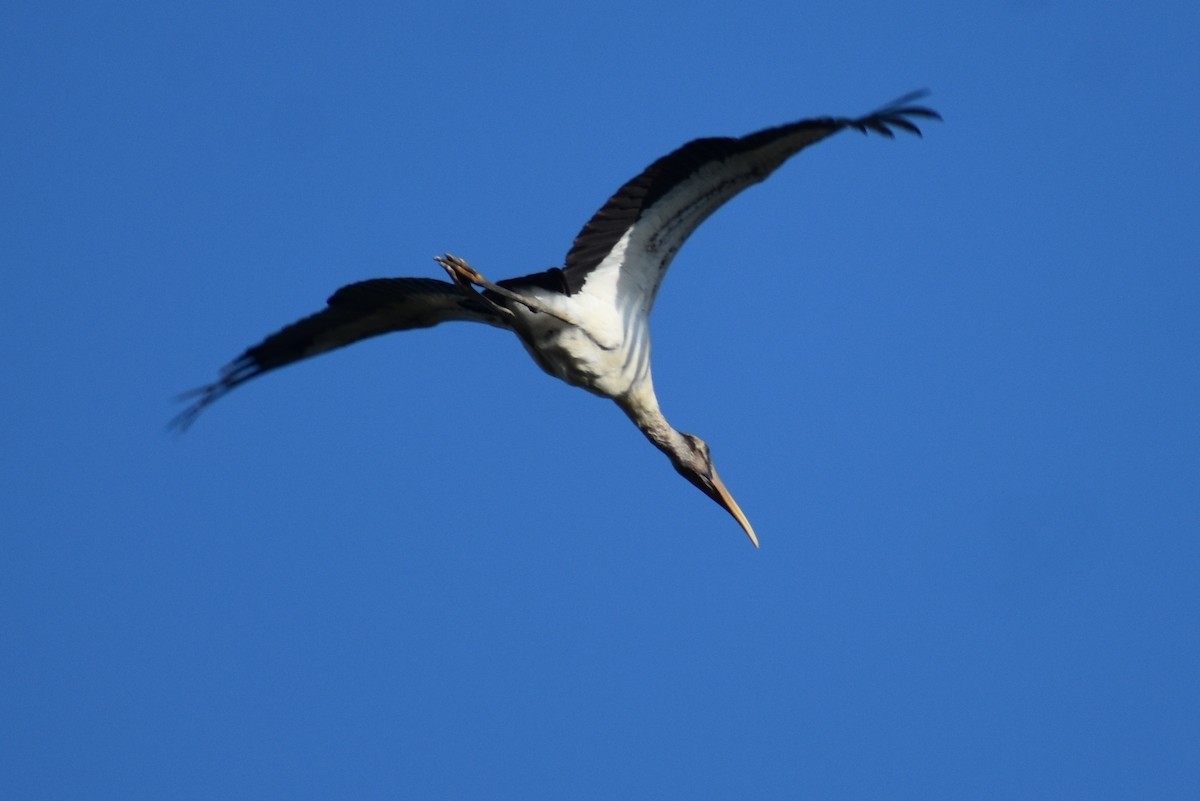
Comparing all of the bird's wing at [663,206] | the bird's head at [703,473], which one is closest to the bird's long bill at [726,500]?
the bird's head at [703,473]

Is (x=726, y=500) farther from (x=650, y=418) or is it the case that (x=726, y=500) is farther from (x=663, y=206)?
(x=663, y=206)

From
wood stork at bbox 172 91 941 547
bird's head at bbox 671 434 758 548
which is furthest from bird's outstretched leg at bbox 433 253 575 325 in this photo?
bird's head at bbox 671 434 758 548

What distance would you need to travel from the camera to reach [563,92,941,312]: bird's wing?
34.9 ft

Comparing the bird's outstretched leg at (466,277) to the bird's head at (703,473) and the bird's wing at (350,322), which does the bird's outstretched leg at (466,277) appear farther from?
the bird's head at (703,473)

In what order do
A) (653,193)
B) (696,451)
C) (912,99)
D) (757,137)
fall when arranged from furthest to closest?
1. (696,451)
2. (653,193)
3. (757,137)
4. (912,99)

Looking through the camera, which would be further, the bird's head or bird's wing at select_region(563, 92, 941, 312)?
the bird's head

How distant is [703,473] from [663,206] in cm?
243

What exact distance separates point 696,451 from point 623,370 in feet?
4.07

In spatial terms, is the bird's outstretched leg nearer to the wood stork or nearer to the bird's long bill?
the wood stork

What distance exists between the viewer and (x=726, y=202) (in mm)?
11328

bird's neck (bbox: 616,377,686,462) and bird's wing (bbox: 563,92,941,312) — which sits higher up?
bird's wing (bbox: 563,92,941,312)

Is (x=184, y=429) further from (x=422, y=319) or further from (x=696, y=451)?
(x=696, y=451)

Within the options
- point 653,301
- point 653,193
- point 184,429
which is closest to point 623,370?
point 653,301

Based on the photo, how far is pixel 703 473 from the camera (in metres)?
12.9
